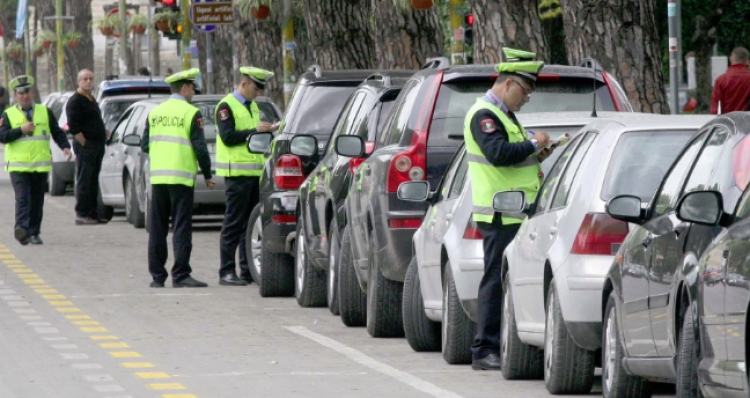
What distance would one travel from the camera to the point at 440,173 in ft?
36.5

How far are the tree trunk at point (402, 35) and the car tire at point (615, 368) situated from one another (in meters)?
15.3

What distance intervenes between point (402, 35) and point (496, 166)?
1400 centimetres

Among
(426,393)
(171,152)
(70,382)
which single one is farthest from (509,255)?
(171,152)

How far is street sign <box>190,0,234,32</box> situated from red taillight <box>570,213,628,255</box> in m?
24.3

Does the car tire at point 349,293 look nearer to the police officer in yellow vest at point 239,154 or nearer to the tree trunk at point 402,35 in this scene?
the police officer in yellow vest at point 239,154

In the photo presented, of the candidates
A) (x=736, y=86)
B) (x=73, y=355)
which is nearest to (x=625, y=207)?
(x=73, y=355)

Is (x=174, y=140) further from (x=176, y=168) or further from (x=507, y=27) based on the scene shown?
(x=507, y=27)

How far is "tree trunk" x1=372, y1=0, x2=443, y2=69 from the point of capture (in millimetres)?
23516

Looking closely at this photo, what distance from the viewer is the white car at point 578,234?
8.39 m

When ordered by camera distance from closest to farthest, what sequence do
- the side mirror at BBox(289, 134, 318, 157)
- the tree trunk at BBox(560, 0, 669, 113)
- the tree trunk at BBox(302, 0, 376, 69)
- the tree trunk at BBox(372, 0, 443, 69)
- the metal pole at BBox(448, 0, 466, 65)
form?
the side mirror at BBox(289, 134, 318, 157), the tree trunk at BBox(560, 0, 669, 113), the metal pole at BBox(448, 0, 466, 65), the tree trunk at BBox(372, 0, 443, 69), the tree trunk at BBox(302, 0, 376, 69)

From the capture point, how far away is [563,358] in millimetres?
8695

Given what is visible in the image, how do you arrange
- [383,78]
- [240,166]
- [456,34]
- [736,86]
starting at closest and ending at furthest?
[383,78]
[240,166]
[456,34]
[736,86]

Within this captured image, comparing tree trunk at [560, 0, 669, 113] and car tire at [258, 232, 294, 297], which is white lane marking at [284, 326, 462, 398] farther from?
tree trunk at [560, 0, 669, 113]

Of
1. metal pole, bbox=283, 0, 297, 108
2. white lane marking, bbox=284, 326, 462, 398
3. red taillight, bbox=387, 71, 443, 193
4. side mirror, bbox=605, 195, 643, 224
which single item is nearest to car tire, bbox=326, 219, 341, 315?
white lane marking, bbox=284, 326, 462, 398
